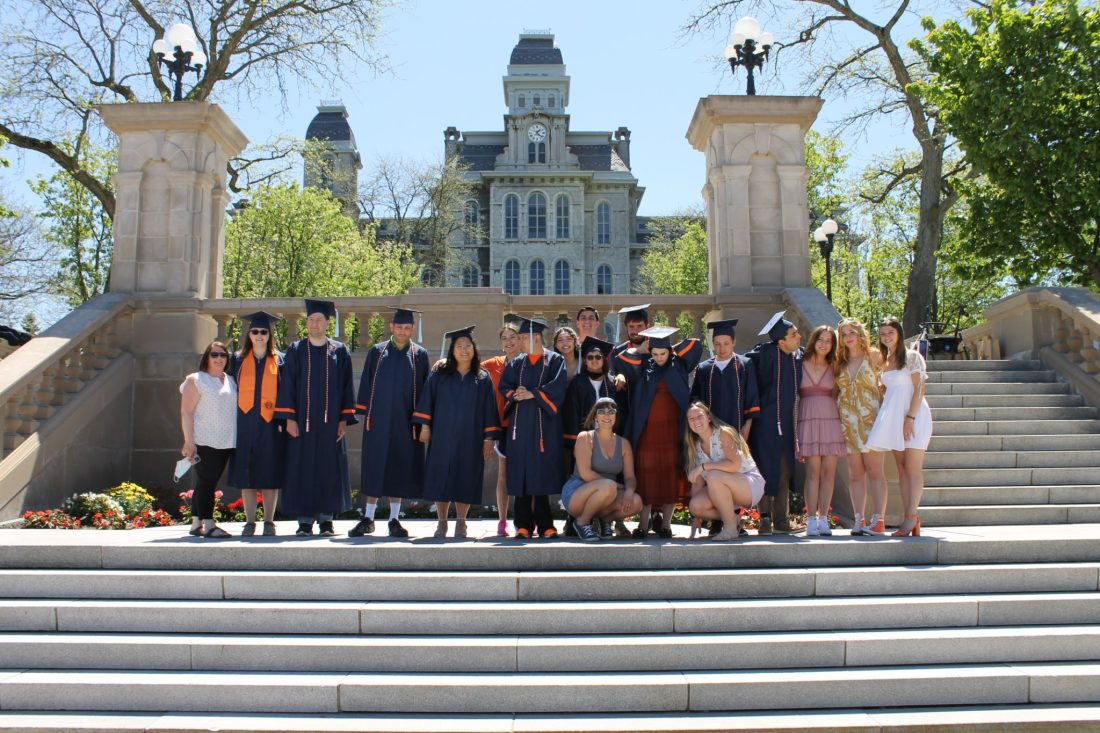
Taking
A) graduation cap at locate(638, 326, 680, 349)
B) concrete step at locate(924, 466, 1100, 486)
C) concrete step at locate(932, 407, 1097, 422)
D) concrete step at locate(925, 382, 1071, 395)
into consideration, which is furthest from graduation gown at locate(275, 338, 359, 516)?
concrete step at locate(925, 382, 1071, 395)

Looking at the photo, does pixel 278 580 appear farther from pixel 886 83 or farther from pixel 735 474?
pixel 886 83

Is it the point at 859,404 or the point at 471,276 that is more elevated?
the point at 471,276

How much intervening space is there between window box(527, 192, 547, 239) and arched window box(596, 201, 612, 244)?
14.3 ft

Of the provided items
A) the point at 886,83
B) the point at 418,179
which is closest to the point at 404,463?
the point at 886,83

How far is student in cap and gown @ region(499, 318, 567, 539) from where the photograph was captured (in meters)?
7.62

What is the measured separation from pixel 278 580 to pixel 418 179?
45.9m

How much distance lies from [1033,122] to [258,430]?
14.4 meters

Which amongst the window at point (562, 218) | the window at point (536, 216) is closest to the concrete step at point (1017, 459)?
the window at point (562, 218)

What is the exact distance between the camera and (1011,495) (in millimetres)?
9148

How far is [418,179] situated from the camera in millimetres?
50312

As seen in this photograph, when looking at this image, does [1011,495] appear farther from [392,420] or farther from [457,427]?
[392,420]

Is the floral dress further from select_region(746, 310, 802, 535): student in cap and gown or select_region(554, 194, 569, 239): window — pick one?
select_region(554, 194, 569, 239): window

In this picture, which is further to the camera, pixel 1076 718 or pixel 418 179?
pixel 418 179

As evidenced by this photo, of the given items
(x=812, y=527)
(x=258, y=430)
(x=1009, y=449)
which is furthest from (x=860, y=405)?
(x=258, y=430)
